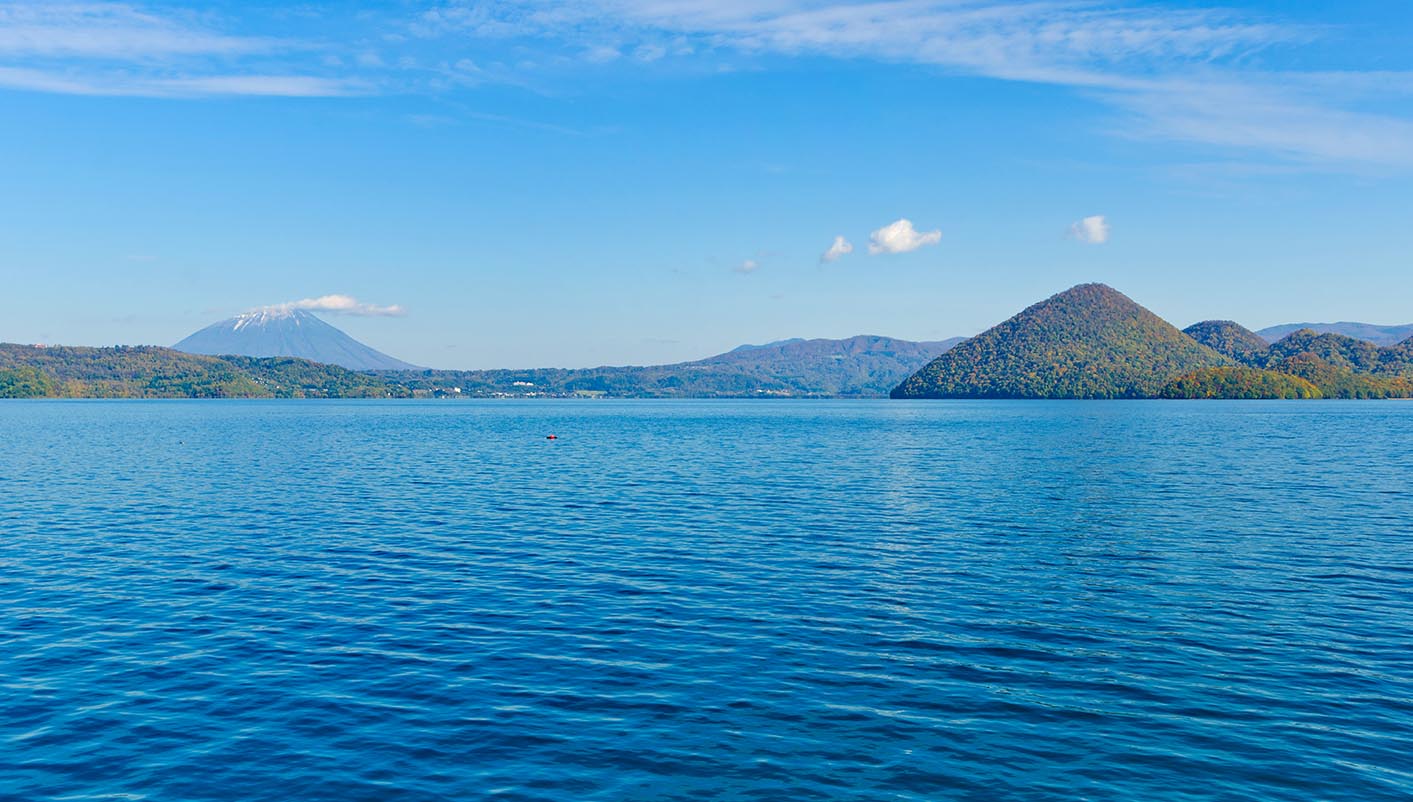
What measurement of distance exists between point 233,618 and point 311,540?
16909 mm

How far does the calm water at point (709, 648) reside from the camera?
19188 mm

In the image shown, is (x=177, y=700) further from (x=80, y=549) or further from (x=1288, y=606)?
(x=1288, y=606)

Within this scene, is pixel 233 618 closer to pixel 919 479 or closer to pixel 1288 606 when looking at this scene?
pixel 1288 606

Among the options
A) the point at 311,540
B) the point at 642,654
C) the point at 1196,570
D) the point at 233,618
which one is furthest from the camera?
the point at 311,540

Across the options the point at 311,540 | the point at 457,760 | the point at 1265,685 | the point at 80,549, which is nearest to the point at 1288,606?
the point at 1265,685

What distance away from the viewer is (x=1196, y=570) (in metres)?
39.2

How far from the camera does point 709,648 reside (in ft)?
91.0

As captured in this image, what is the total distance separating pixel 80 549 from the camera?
44438 millimetres

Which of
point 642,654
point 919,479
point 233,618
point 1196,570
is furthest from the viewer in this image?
point 919,479

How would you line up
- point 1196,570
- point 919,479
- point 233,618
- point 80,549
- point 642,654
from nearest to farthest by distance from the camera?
1. point 642,654
2. point 233,618
3. point 1196,570
4. point 80,549
5. point 919,479

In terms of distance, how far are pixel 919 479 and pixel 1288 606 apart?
1786 inches

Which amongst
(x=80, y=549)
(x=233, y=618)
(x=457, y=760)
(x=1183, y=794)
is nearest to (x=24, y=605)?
(x=233, y=618)

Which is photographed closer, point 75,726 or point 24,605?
point 75,726

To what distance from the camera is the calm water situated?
63.0 ft
